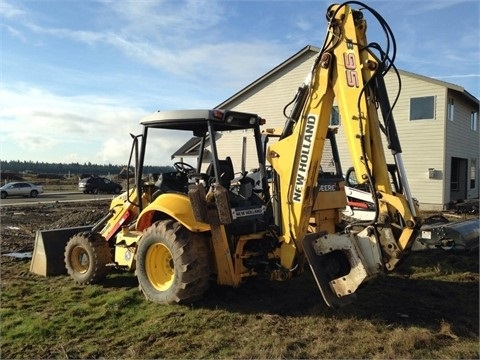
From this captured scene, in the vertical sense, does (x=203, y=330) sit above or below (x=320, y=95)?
below

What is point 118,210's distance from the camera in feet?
26.0

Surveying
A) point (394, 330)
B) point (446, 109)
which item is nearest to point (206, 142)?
point (394, 330)

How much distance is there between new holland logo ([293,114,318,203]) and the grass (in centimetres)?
152

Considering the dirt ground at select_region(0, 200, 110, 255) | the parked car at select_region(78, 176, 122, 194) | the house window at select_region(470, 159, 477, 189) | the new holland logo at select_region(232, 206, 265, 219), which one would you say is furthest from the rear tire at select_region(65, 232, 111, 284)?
the parked car at select_region(78, 176, 122, 194)

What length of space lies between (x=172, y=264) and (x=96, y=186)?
3641cm

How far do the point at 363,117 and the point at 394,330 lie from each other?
2.42 metres

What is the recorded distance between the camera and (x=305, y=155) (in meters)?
5.96

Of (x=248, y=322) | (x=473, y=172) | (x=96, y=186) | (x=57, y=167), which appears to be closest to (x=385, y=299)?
(x=248, y=322)

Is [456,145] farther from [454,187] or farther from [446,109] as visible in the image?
[454,187]

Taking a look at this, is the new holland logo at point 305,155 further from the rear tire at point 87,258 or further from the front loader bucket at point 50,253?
the front loader bucket at point 50,253

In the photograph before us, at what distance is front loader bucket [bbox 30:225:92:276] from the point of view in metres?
8.44

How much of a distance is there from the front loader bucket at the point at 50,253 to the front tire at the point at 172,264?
281 cm

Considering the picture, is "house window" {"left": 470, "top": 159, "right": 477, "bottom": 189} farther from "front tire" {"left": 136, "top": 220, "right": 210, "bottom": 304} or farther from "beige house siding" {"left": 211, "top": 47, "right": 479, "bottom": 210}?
"front tire" {"left": 136, "top": 220, "right": 210, "bottom": 304}

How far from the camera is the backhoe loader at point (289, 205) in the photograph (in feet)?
17.4
